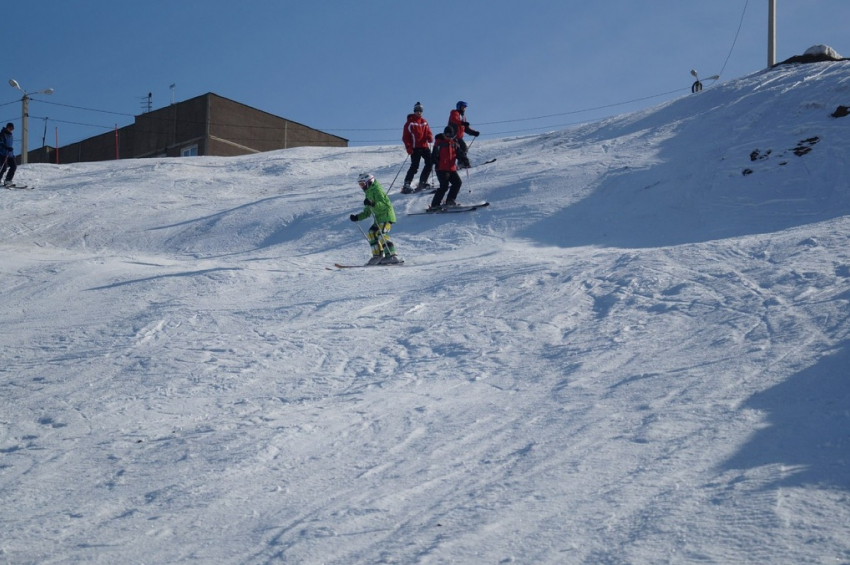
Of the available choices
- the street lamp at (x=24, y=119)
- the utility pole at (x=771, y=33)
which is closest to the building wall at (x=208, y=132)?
the street lamp at (x=24, y=119)

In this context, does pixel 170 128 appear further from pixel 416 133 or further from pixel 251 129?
pixel 416 133

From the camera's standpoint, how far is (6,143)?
19.7m

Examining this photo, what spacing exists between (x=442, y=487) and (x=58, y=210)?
15.3m

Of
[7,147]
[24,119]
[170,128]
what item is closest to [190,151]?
[170,128]

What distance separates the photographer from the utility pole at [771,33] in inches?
935

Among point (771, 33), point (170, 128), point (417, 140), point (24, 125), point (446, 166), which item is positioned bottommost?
point (446, 166)

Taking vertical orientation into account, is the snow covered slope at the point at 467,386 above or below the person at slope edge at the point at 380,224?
below

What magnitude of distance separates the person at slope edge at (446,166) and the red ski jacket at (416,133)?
48.0 inches

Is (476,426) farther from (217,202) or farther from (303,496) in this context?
(217,202)

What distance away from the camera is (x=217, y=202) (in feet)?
61.6

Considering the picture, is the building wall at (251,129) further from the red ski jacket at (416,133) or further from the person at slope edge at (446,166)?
the person at slope edge at (446,166)

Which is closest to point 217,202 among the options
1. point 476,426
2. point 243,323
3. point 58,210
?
Result: point 58,210

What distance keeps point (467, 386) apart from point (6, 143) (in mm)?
16773

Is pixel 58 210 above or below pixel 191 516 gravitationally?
above
